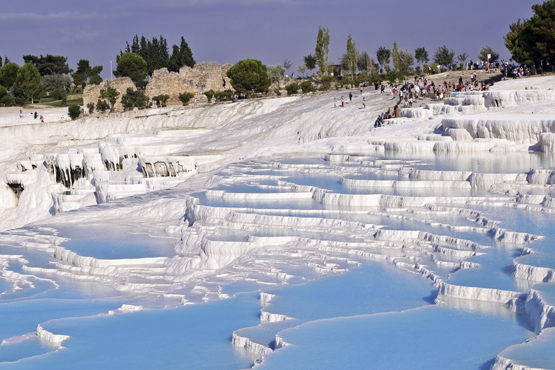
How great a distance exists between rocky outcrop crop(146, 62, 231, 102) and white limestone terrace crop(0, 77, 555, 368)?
1582 centimetres

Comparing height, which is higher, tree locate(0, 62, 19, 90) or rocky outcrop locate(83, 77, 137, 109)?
tree locate(0, 62, 19, 90)

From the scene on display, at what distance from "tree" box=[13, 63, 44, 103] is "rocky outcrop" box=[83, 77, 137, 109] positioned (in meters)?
4.86

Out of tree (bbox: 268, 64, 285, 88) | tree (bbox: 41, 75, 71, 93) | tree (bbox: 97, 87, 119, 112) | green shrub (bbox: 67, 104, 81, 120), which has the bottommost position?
green shrub (bbox: 67, 104, 81, 120)

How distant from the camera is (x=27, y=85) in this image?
118ft

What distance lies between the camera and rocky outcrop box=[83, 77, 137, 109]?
32.8 meters

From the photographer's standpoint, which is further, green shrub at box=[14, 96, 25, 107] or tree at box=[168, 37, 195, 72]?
tree at box=[168, 37, 195, 72]

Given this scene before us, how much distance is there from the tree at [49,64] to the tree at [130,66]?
26.2ft

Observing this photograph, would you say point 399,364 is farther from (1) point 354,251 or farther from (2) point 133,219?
(2) point 133,219

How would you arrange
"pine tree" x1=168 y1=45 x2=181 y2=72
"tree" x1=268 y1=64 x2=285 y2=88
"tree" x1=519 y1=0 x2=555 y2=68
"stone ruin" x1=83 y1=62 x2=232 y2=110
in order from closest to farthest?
"tree" x1=519 y1=0 x2=555 y2=68 < "stone ruin" x1=83 y1=62 x2=232 y2=110 < "pine tree" x1=168 y1=45 x2=181 y2=72 < "tree" x1=268 y1=64 x2=285 y2=88

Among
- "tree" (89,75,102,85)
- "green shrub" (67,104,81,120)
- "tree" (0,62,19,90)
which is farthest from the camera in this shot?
"tree" (89,75,102,85)

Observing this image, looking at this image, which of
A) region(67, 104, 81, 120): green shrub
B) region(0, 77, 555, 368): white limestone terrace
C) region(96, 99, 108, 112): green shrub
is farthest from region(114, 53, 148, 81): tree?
region(0, 77, 555, 368): white limestone terrace

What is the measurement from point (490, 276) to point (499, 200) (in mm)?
3126

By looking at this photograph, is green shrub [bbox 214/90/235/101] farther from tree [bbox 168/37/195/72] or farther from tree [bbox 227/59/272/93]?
tree [bbox 168/37/195/72]

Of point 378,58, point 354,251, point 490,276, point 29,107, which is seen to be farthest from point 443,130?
point 378,58
